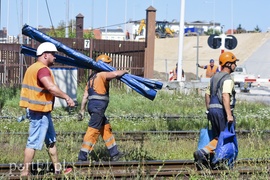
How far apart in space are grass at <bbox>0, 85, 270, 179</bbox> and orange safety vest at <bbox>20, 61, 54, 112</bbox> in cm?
87

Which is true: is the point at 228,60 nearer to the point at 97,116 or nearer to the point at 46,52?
the point at 97,116

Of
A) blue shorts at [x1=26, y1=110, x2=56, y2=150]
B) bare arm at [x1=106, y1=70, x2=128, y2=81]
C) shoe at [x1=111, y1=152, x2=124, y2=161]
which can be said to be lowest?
shoe at [x1=111, y1=152, x2=124, y2=161]

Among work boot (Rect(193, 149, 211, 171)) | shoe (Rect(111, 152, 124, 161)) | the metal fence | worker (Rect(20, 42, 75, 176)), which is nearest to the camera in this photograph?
worker (Rect(20, 42, 75, 176))

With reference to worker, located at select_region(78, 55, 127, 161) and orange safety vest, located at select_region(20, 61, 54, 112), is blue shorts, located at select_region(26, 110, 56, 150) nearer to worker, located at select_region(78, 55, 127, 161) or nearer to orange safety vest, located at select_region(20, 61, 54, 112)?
orange safety vest, located at select_region(20, 61, 54, 112)

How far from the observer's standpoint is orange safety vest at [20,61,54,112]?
27.6 feet

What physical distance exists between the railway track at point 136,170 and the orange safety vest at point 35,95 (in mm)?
885

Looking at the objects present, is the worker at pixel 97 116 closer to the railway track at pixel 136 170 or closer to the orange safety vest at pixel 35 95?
the railway track at pixel 136 170

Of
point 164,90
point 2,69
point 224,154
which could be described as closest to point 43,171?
point 224,154

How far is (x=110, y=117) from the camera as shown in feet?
52.3

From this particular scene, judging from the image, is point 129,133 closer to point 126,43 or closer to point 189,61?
point 126,43

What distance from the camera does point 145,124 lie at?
15.0 meters

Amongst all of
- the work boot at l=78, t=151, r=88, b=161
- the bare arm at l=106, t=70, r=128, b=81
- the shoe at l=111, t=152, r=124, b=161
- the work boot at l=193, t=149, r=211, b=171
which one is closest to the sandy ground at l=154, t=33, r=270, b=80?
the shoe at l=111, t=152, r=124, b=161

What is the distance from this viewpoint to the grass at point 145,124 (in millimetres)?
10812

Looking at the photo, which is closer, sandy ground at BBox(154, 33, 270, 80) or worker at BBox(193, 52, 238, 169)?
worker at BBox(193, 52, 238, 169)
